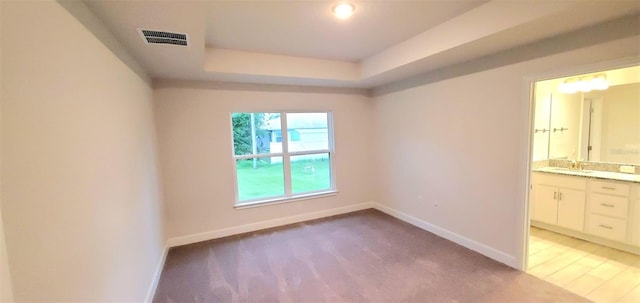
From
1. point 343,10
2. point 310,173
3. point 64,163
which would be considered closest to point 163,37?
point 64,163

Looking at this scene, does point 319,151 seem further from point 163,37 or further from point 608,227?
point 608,227

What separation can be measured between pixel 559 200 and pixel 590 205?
32 cm

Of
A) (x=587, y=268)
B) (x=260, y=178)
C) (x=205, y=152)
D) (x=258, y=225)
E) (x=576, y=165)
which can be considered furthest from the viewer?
(x=260, y=178)

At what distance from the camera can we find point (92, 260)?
1375mm

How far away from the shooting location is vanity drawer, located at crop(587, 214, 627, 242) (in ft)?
10.1

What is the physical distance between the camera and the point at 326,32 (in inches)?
106

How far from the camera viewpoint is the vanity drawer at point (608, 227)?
308 cm

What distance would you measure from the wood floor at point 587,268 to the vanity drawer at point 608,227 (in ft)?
0.51

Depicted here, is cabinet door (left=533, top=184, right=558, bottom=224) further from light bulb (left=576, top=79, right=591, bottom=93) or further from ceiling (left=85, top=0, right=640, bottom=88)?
ceiling (left=85, top=0, right=640, bottom=88)

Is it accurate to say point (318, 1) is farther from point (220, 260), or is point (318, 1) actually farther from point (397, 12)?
point (220, 260)

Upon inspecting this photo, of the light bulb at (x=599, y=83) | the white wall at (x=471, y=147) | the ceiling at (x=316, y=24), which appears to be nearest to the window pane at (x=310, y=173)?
the white wall at (x=471, y=147)

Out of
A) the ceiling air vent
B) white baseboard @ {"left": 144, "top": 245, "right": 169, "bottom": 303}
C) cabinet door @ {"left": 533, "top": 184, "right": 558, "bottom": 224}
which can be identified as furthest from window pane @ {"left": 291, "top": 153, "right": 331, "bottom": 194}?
cabinet door @ {"left": 533, "top": 184, "right": 558, "bottom": 224}

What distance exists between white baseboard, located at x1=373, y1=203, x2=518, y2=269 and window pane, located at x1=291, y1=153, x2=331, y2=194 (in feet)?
3.91

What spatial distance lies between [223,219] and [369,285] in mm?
2348
